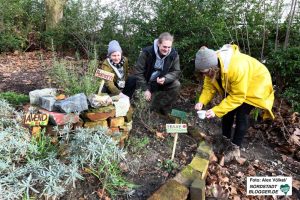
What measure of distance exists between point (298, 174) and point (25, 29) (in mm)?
7042

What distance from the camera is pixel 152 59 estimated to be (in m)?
4.58

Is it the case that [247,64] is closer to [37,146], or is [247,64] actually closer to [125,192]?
[125,192]

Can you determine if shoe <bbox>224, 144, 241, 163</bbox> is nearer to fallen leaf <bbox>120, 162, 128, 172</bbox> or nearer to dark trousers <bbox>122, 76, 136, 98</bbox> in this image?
fallen leaf <bbox>120, 162, 128, 172</bbox>

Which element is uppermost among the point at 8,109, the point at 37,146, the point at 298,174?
the point at 8,109

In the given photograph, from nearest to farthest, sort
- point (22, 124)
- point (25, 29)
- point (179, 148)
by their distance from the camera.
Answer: point (22, 124) < point (179, 148) < point (25, 29)

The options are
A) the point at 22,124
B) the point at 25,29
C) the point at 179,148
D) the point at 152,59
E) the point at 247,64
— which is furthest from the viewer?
the point at 25,29

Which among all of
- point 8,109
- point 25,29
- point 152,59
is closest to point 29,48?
point 25,29

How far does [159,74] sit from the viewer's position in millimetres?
4645

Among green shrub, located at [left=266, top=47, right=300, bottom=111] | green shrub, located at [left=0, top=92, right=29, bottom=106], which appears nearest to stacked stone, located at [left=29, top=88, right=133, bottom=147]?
green shrub, located at [left=0, top=92, right=29, bottom=106]

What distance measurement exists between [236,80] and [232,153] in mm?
927

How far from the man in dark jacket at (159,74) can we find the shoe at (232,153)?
3.63 feet

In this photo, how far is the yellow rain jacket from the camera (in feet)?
11.4

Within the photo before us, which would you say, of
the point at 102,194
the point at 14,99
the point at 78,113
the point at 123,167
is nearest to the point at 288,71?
the point at 123,167

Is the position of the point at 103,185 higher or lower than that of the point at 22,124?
Answer: lower
